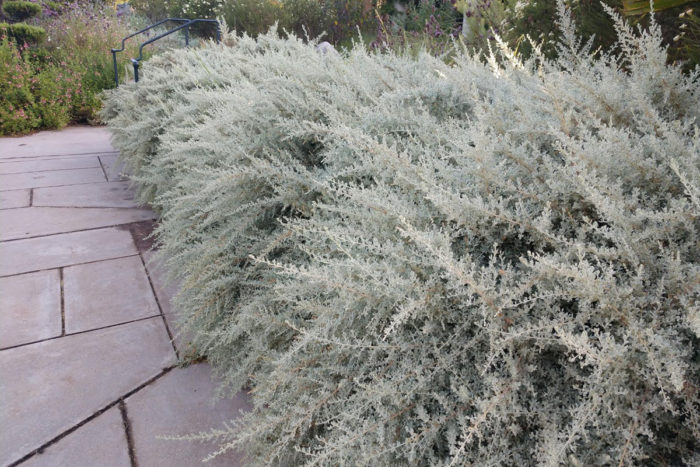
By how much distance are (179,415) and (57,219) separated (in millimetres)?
2420

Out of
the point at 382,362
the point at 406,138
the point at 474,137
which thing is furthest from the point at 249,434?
the point at 406,138

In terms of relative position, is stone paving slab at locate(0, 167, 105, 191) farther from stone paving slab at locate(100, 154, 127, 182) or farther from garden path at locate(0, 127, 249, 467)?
garden path at locate(0, 127, 249, 467)

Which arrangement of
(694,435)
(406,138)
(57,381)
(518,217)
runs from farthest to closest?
(57,381) → (406,138) → (518,217) → (694,435)

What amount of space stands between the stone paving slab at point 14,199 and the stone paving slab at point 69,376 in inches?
81.8

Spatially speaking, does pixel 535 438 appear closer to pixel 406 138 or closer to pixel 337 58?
pixel 406 138

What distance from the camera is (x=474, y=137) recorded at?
116cm

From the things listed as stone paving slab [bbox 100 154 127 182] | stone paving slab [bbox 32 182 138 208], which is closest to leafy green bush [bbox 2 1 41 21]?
stone paving slab [bbox 100 154 127 182]

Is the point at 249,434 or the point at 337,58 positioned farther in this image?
the point at 337,58

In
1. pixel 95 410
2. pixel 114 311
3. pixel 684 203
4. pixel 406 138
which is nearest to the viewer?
pixel 684 203

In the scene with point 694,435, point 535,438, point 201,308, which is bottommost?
point 201,308

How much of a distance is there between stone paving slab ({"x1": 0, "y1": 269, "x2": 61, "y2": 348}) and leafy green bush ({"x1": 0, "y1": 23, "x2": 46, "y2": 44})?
259 inches

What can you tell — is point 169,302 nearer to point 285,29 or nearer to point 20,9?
point 285,29

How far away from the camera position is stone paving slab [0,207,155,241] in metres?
3.29

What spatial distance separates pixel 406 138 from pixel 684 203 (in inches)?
34.7
